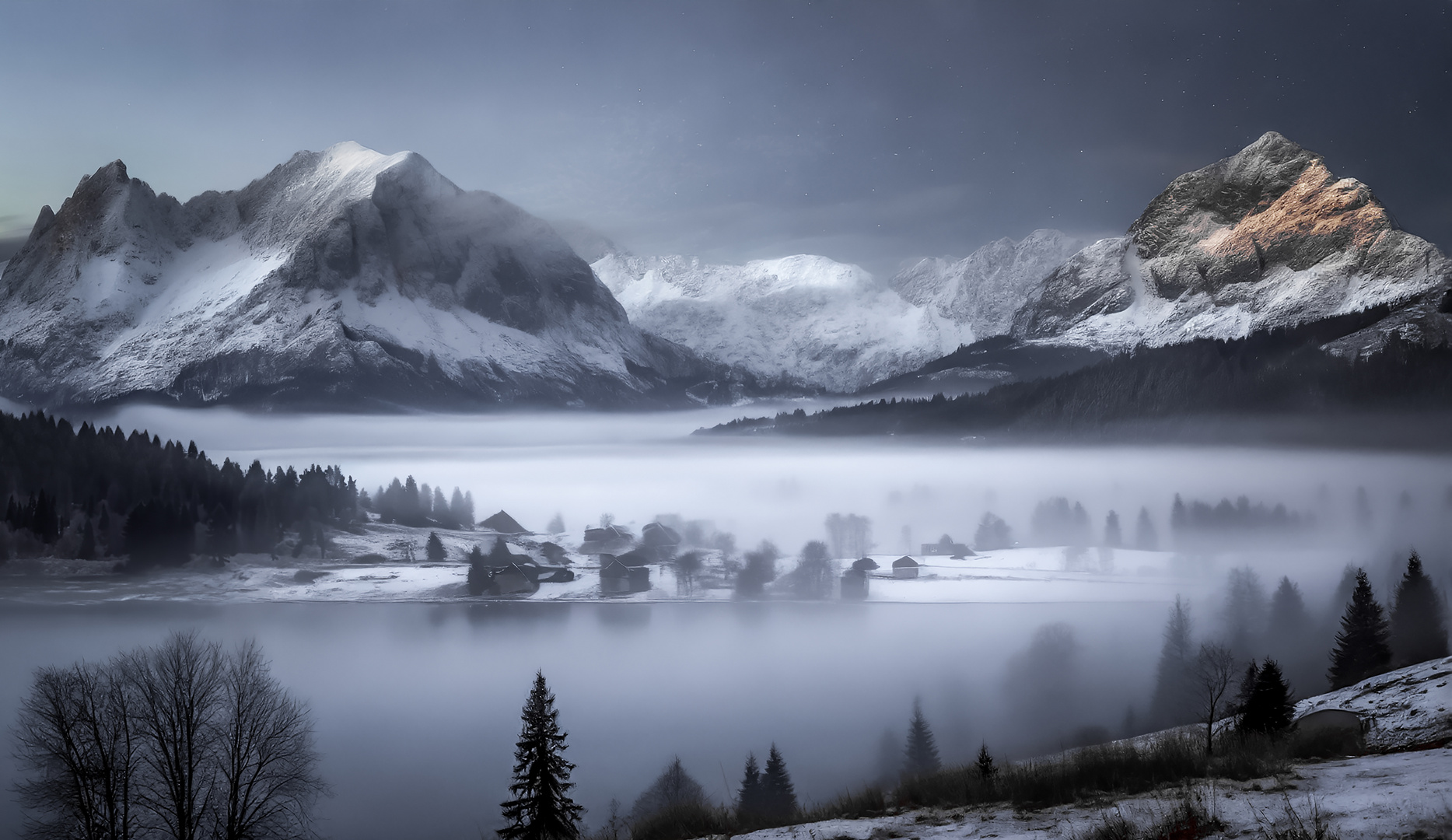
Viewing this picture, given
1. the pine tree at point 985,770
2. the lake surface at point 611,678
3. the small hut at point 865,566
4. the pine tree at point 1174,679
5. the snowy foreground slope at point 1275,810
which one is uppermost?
the snowy foreground slope at point 1275,810

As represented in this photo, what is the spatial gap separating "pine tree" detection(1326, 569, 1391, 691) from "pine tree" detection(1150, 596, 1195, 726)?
60.9 ft

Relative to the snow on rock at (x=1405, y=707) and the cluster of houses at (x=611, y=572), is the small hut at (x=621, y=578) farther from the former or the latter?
the snow on rock at (x=1405, y=707)

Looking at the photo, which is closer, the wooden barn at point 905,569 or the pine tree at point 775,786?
the pine tree at point 775,786

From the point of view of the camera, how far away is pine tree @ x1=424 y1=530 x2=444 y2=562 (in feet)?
552

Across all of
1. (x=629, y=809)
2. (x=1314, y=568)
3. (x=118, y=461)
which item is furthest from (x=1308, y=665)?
(x=118, y=461)

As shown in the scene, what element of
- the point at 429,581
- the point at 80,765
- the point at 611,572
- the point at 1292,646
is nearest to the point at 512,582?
the point at 429,581

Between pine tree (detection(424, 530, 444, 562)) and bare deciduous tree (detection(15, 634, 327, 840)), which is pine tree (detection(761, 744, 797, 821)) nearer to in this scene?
bare deciduous tree (detection(15, 634, 327, 840))

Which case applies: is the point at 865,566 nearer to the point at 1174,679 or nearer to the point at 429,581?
the point at 1174,679

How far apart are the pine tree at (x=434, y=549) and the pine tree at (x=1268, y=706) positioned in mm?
152944

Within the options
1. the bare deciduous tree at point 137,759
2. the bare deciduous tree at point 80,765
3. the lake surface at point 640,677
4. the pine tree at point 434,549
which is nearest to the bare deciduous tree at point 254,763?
the bare deciduous tree at point 137,759

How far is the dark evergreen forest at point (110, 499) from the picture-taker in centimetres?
12694

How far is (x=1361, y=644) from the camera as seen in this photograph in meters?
75.1

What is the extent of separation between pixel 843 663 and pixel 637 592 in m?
47.1

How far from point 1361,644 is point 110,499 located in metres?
172
